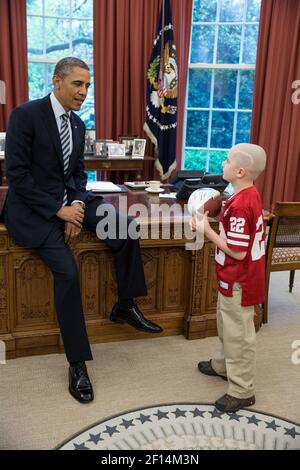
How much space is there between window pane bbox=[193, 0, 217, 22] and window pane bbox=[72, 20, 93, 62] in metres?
1.22

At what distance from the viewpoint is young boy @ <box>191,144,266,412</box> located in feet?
6.63

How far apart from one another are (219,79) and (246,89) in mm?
342

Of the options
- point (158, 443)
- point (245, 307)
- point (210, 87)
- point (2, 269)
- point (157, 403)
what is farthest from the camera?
point (210, 87)

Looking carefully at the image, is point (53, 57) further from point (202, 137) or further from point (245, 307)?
point (245, 307)

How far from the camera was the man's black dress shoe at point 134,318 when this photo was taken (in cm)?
263

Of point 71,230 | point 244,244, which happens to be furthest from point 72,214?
point 244,244

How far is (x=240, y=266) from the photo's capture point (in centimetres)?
209

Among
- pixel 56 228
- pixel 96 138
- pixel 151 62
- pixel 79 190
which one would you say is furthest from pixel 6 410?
pixel 151 62

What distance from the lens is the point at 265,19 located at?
16.9 feet

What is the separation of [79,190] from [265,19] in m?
3.62

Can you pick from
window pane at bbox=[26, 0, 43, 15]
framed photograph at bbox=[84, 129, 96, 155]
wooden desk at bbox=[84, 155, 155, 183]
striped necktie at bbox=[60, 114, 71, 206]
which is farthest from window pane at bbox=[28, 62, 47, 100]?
striped necktie at bbox=[60, 114, 71, 206]

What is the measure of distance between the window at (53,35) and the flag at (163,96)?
73 cm

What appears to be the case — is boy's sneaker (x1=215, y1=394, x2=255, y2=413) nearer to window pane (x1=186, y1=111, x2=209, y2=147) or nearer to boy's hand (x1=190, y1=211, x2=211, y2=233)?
boy's hand (x1=190, y1=211, x2=211, y2=233)

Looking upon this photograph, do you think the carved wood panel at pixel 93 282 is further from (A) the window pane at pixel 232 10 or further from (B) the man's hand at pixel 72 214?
(A) the window pane at pixel 232 10
